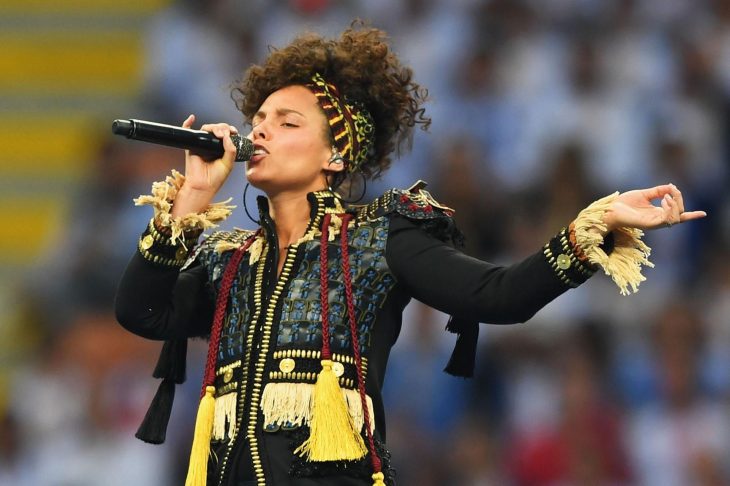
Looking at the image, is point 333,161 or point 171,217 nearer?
point 171,217

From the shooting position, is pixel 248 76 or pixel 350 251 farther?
pixel 248 76

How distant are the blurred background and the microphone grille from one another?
1.98m

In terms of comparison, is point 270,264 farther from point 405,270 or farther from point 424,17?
point 424,17

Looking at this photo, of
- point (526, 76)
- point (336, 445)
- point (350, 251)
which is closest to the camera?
point (336, 445)

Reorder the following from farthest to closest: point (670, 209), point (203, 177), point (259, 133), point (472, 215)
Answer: point (472, 215) < point (259, 133) < point (203, 177) < point (670, 209)

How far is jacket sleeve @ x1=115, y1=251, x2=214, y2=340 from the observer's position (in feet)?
9.97

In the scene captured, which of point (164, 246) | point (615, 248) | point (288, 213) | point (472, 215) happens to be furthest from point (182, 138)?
point (472, 215)

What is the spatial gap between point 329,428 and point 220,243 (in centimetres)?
62

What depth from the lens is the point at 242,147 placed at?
309 centimetres

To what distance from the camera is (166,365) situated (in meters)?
3.25

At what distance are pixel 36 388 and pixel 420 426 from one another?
193 cm

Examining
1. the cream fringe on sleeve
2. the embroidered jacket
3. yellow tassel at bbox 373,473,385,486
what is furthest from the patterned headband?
yellow tassel at bbox 373,473,385,486

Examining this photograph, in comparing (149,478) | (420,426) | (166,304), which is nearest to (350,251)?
(166,304)

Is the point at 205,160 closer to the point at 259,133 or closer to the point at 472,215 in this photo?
the point at 259,133
